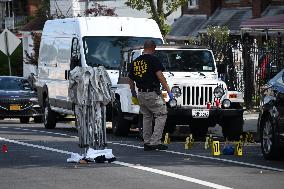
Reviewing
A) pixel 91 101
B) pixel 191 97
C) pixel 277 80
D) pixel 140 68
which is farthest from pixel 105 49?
pixel 277 80

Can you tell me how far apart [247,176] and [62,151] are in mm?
5387

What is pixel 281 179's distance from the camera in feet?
47.9

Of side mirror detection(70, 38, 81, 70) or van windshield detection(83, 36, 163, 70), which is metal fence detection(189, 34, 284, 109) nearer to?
van windshield detection(83, 36, 163, 70)

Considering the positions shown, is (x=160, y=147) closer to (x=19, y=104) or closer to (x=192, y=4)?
(x=19, y=104)

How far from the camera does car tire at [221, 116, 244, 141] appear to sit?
2356 cm

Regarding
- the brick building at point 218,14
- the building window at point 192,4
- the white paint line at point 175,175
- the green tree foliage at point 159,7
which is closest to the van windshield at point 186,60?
the white paint line at point 175,175

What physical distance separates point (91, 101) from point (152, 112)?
2925 millimetres

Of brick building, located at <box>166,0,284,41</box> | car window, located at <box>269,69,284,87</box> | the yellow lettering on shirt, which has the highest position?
brick building, located at <box>166,0,284,41</box>

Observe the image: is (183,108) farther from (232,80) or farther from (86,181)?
(232,80)

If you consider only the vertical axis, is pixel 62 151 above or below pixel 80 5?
below

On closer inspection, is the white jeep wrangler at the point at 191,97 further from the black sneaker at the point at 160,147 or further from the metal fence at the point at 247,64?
the metal fence at the point at 247,64

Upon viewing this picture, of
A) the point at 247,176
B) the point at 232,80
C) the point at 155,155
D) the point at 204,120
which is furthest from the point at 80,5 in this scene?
the point at 247,176

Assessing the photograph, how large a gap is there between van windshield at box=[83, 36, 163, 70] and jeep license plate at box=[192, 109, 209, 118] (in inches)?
162

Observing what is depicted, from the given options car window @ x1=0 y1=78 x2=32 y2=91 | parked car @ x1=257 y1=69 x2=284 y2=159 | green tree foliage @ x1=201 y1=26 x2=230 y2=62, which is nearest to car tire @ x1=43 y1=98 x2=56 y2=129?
green tree foliage @ x1=201 y1=26 x2=230 y2=62
